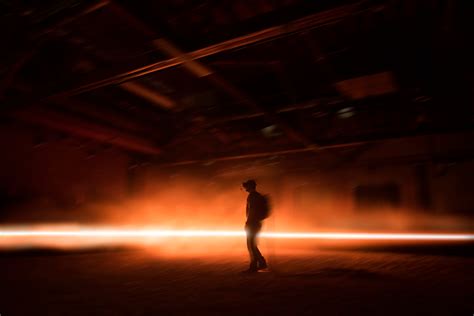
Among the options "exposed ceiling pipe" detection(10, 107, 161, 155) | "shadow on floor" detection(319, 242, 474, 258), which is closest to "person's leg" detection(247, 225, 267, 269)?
"exposed ceiling pipe" detection(10, 107, 161, 155)

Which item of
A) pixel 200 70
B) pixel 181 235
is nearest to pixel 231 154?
pixel 181 235

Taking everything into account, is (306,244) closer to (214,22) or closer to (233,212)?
(233,212)

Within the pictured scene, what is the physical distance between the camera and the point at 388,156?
12.7m

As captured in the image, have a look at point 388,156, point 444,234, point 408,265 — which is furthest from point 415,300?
point 388,156

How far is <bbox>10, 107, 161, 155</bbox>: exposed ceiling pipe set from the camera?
819 centimetres

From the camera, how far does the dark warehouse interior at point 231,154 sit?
512 centimetres

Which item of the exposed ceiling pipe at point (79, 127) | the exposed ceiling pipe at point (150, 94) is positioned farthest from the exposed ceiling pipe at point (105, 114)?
the exposed ceiling pipe at point (150, 94)

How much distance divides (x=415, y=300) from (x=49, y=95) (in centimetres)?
716

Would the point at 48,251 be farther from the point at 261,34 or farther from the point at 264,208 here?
the point at 261,34

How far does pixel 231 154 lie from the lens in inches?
438

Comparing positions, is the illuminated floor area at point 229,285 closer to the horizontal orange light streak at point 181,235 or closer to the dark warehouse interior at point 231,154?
the dark warehouse interior at point 231,154

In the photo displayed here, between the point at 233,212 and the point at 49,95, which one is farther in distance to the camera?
the point at 233,212

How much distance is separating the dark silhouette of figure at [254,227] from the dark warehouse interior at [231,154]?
0.37m

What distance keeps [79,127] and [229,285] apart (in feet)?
18.9
